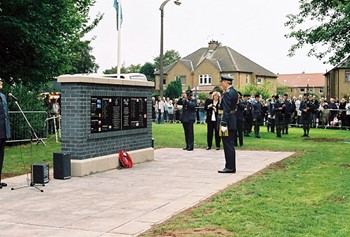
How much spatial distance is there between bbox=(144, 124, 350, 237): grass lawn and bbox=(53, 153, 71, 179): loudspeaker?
3.74 meters

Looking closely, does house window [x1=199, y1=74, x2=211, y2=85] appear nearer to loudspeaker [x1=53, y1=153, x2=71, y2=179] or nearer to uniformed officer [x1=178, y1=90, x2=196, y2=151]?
uniformed officer [x1=178, y1=90, x2=196, y2=151]

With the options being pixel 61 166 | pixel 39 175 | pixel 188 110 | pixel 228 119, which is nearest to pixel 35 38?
pixel 188 110

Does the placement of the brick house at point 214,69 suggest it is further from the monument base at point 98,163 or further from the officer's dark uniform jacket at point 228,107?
the officer's dark uniform jacket at point 228,107

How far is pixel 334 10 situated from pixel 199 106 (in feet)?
50.4

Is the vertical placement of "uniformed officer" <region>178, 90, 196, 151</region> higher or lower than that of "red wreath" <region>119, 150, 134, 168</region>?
higher

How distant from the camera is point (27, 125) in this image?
21.2 metres

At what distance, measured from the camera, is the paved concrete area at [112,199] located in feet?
24.9

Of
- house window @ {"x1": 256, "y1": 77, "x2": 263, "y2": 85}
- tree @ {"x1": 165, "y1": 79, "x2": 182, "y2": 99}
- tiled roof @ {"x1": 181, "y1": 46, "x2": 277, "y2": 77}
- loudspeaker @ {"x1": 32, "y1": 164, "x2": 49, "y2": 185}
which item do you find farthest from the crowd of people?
house window @ {"x1": 256, "y1": 77, "x2": 263, "y2": 85}

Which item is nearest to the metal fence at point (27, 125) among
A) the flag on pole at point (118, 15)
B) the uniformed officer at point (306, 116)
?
the flag on pole at point (118, 15)

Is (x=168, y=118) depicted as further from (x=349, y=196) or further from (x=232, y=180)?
(x=349, y=196)

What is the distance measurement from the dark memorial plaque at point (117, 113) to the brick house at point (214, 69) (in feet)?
211

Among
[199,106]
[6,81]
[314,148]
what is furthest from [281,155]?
[199,106]

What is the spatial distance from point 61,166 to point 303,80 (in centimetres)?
11868

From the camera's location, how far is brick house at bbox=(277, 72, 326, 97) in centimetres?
12194
